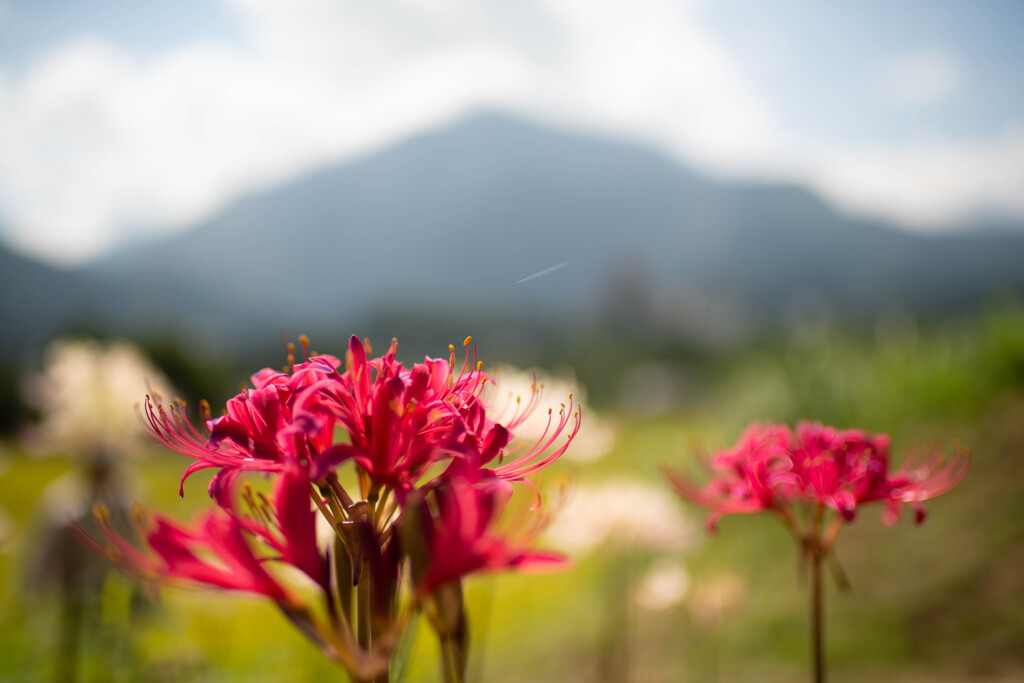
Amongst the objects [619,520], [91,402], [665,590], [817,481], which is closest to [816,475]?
A: [817,481]

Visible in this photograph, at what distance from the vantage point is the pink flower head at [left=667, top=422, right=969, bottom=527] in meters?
1.15

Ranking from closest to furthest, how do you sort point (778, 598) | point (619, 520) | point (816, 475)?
point (816, 475) < point (619, 520) < point (778, 598)

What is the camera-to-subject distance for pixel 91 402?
2629 millimetres

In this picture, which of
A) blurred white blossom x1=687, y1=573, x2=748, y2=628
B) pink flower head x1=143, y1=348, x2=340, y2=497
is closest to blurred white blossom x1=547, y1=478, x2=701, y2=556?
blurred white blossom x1=687, y1=573, x2=748, y2=628

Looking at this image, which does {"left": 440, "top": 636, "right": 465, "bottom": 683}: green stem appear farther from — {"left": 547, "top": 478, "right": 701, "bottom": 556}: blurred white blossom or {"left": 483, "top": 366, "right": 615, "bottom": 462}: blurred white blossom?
{"left": 547, "top": 478, "right": 701, "bottom": 556}: blurred white blossom

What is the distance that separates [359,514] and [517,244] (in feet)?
Result: 223

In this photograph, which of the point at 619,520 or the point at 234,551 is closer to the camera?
the point at 234,551

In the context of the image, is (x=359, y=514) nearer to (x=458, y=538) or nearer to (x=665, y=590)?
(x=458, y=538)

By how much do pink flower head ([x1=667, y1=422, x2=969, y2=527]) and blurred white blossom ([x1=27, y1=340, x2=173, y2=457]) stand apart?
7.73ft

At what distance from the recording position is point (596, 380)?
19.5 meters

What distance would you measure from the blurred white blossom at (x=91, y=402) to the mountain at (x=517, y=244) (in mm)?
4767

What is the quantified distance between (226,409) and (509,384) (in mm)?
1470

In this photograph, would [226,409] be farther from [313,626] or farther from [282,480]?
[313,626]

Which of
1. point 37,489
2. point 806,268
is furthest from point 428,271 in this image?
point 806,268
